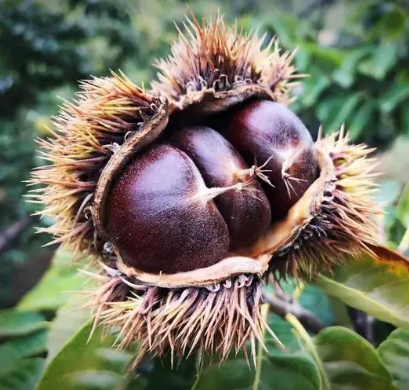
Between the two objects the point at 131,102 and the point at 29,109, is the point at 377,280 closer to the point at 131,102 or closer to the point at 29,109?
the point at 131,102

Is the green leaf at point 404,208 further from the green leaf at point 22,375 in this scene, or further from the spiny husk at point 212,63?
the green leaf at point 22,375

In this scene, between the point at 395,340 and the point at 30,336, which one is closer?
the point at 395,340

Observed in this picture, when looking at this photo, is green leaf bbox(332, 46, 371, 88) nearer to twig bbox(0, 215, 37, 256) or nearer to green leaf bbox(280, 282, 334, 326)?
green leaf bbox(280, 282, 334, 326)

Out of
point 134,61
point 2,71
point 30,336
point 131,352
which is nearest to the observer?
point 131,352

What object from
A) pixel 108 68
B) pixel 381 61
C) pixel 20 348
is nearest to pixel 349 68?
pixel 381 61

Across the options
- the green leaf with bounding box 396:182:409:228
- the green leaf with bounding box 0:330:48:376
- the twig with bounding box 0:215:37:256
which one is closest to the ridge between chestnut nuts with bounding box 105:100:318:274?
the green leaf with bounding box 396:182:409:228

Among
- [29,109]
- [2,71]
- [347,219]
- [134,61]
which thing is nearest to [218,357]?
[347,219]

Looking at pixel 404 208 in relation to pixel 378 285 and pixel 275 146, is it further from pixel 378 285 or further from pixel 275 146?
pixel 275 146
